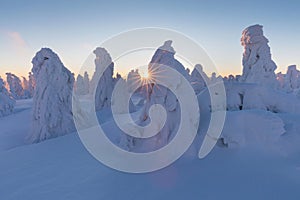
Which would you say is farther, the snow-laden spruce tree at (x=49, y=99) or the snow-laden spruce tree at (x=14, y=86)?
the snow-laden spruce tree at (x=14, y=86)

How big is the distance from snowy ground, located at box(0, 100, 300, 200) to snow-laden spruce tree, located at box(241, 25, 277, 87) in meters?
13.5

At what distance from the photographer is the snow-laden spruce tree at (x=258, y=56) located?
19672 mm

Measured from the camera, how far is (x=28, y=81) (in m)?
57.8

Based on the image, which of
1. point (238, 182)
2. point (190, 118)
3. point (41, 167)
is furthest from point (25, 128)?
point (238, 182)

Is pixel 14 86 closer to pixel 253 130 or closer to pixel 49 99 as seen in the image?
pixel 49 99

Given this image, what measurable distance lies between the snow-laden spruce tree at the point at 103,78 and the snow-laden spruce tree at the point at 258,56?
15.6m

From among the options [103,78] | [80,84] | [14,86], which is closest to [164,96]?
[103,78]

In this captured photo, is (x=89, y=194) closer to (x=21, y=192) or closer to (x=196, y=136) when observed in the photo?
(x=21, y=192)

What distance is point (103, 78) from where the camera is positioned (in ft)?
84.3

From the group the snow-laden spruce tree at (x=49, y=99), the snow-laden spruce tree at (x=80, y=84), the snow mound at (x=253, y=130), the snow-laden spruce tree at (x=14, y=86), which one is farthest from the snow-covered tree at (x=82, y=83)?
the snow mound at (x=253, y=130)

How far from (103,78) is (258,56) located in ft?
57.1

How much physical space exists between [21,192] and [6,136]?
10.8 meters

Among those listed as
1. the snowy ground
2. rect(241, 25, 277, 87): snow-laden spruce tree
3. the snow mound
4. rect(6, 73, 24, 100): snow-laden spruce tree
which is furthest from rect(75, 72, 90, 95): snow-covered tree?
the snow mound

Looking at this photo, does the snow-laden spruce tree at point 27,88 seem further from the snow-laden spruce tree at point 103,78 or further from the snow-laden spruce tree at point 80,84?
the snow-laden spruce tree at point 103,78
